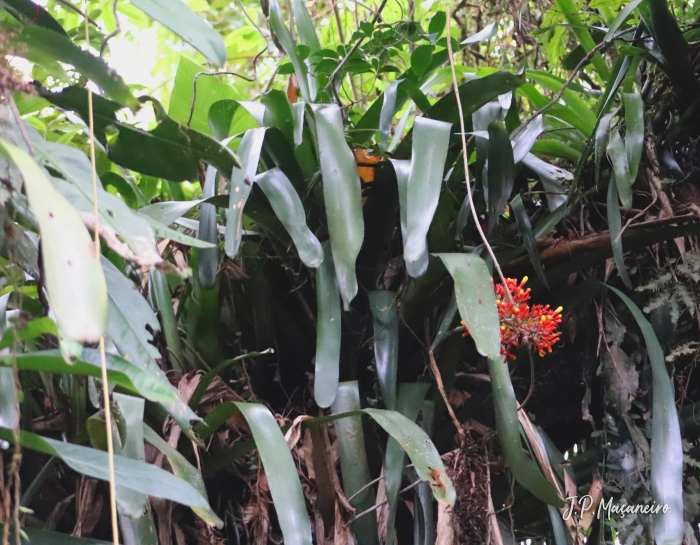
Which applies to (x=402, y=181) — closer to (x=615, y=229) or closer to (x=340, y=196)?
(x=340, y=196)

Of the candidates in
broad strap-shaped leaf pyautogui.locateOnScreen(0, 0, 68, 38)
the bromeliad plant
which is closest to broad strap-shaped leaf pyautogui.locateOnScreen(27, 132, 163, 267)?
the bromeliad plant

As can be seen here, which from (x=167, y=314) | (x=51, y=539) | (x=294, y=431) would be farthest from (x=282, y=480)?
(x=167, y=314)

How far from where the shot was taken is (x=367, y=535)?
0.61 meters

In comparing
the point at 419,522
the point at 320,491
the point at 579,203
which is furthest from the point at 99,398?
the point at 579,203

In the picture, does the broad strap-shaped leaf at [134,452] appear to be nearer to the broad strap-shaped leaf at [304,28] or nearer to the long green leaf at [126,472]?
the long green leaf at [126,472]

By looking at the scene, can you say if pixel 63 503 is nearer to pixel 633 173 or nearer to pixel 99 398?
pixel 99 398

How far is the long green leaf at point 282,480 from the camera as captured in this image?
500 mm

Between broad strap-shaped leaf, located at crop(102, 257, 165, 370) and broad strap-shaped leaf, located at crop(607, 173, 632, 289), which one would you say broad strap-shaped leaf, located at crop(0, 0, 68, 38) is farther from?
broad strap-shaped leaf, located at crop(607, 173, 632, 289)

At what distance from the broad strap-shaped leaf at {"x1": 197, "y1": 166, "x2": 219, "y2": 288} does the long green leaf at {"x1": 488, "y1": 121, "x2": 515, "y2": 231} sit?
12.8 inches

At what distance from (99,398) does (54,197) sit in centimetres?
33

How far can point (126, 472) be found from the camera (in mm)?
427

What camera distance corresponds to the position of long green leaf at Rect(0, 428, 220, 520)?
413mm

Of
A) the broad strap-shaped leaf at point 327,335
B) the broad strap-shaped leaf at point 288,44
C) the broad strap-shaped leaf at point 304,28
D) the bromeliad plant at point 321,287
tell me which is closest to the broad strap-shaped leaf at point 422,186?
the bromeliad plant at point 321,287

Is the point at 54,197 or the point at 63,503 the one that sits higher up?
the point at 54,197
